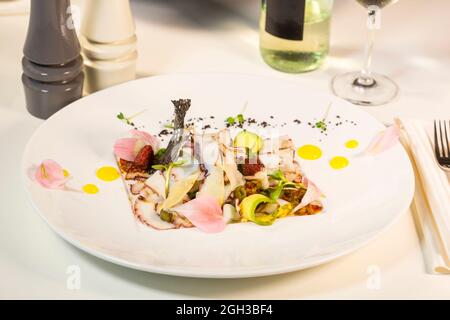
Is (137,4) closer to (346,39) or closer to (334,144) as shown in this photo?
(346,39)

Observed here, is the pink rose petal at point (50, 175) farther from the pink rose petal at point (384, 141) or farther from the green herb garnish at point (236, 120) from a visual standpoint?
the pink rose petal at point (384, 141)

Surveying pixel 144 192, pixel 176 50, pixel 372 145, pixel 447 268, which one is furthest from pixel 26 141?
pixel 447 268

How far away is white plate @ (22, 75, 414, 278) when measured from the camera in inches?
36.5

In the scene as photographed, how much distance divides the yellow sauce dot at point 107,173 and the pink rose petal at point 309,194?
0.23 metres

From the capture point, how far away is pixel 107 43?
1.25 metres

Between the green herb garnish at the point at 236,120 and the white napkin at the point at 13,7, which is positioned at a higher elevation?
the white napkin at the point at 13,7

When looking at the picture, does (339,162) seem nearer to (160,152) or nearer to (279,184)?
(279,184)

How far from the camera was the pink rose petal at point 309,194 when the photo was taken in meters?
1.00

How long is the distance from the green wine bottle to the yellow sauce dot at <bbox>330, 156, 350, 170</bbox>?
276 mm

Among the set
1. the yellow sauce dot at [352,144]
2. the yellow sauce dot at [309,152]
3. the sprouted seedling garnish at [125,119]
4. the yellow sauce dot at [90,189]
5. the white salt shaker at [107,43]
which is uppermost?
the white salt shaker at [107,43]

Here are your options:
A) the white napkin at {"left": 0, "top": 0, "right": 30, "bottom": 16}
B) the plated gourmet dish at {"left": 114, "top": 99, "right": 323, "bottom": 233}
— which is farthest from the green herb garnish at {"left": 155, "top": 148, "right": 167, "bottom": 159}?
the white napkin at {"left": 0, "top": 0, "right": 30, "bottom": 16}

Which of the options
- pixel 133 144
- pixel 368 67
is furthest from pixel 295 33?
pixel 133 144

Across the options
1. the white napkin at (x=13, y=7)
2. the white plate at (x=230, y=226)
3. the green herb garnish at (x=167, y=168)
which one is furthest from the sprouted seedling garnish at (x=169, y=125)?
the white napkin at (x=13, y=7)

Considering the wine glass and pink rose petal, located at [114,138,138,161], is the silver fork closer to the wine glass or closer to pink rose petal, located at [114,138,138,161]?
the wine glass
